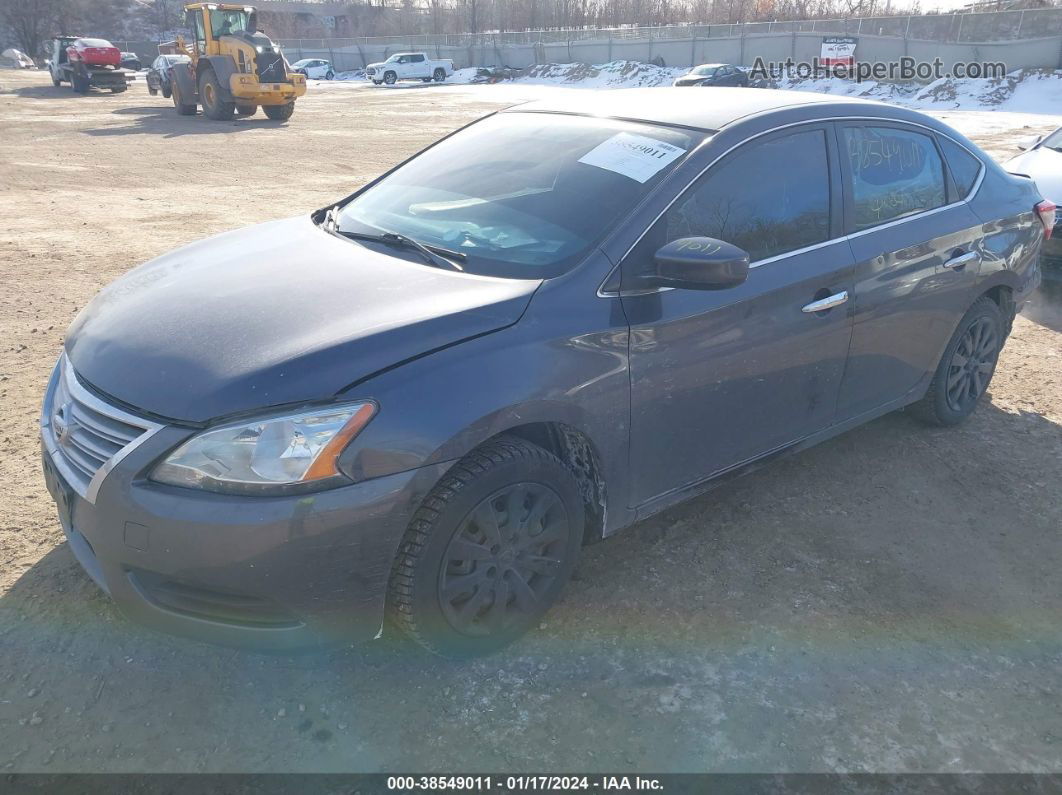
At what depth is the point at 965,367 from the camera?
176 inches

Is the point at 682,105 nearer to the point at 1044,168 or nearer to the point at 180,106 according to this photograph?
the point at 1044,168

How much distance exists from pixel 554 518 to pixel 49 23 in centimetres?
8085

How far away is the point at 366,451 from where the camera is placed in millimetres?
2258

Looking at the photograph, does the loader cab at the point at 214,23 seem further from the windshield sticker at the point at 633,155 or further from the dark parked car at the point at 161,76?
the windshield sticker at the point at 633,155

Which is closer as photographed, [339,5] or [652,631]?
[652,631]

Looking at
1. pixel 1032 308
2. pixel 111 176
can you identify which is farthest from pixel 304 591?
pixel 111 176

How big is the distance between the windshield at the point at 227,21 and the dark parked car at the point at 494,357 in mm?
21274

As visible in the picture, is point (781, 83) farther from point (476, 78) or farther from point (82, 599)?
point (82, 599)

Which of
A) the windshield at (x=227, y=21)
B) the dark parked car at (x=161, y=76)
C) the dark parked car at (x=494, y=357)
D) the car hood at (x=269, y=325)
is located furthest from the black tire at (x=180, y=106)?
the car hood at (x=269, y=325)

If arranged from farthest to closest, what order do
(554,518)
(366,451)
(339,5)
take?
(339,5)
(554,518)
(366,451)

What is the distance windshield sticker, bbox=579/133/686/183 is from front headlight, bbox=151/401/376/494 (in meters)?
1.52

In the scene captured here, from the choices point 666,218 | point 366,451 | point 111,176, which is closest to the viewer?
point 366,451

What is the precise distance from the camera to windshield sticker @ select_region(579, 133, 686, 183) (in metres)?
3.07

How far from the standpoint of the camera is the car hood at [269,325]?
232cm
